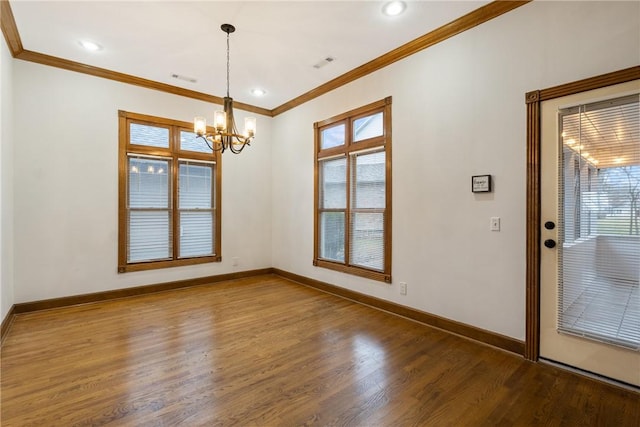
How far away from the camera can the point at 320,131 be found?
484cm

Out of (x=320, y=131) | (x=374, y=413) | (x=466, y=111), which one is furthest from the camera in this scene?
(x=320, y=131)

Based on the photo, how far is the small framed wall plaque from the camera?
283 cm

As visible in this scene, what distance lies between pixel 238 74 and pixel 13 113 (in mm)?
2645

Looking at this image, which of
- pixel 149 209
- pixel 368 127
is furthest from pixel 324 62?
pixel 149 209

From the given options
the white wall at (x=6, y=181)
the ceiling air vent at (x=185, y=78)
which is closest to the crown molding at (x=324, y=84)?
the white wall at (x=6, y=181)

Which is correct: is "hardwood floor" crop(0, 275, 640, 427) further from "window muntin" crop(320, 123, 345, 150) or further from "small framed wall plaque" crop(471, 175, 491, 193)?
"window muntin" crop(320, 123, 345, 150)

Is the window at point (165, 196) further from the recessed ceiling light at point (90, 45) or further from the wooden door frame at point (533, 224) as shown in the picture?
the wooden door frame at point (533, 224)

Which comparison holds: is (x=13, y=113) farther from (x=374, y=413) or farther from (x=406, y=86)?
(x=374, y=413)

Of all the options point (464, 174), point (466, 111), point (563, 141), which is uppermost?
point (466, 111)

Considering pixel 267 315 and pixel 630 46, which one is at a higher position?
pixel 630 46

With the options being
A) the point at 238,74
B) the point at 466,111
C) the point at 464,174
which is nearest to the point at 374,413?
the point at 464,174

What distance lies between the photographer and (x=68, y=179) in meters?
3.94

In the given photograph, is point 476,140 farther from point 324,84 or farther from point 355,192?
point 324,84

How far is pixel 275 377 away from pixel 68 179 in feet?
12.2
